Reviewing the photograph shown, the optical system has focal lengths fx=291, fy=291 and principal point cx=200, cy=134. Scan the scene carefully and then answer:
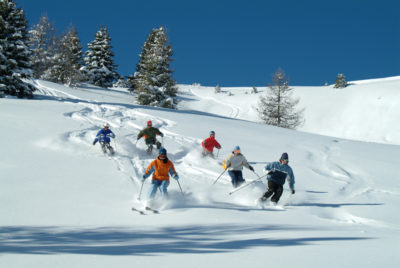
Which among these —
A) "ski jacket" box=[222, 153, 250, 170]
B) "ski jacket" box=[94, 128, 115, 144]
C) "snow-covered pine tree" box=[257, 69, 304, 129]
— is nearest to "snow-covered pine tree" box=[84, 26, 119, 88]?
"snow-covered pine tree" box=[257, 69, 304, 129]

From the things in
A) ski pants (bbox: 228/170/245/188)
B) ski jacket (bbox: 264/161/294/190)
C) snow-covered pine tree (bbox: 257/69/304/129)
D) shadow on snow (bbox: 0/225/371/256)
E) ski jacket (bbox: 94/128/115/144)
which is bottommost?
shadow on snow (bbox: 0/225/371/256)

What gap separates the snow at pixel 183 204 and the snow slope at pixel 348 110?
2055 cm

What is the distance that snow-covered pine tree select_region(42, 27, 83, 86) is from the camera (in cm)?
3553

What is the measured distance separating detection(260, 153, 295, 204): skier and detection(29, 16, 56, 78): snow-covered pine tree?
117 feet

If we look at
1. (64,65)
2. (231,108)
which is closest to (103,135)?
(64,65)

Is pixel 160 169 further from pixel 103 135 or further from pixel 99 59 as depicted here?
pixel 99 59

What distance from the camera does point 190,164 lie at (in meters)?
11.0

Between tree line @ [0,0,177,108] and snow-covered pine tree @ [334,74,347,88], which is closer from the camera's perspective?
tree line @ [0,0,177,108]

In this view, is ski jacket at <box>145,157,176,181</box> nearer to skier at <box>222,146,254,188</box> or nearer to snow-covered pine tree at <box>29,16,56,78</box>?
skier at <box>222,146,254,188</box>

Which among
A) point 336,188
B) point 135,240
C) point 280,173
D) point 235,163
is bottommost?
point 135,240

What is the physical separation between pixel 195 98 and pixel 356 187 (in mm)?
51497

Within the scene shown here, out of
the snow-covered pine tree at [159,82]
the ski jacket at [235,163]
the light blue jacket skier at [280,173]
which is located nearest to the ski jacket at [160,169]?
the ski jacket at [235,163]

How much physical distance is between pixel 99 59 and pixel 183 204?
4054 centimetres

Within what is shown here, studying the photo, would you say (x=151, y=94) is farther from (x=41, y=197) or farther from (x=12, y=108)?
(x=41, y=197)
